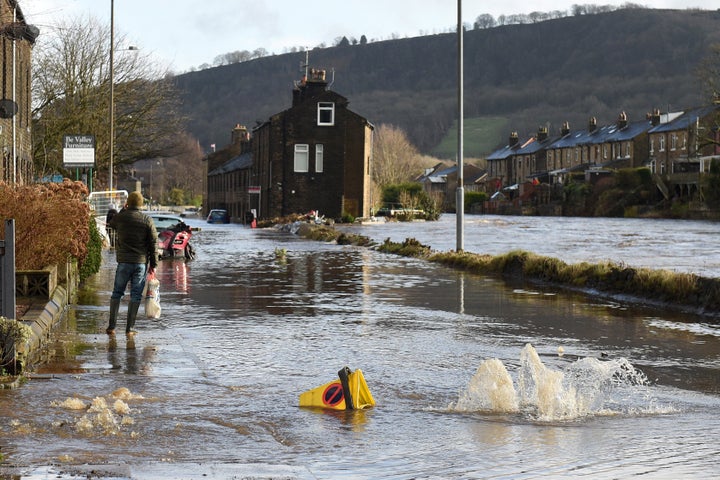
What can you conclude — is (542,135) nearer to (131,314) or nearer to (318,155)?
(318,155)

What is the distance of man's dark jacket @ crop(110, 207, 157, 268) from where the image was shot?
1390cm

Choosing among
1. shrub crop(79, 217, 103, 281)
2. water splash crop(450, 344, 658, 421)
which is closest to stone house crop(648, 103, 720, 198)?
shrub crop(79, 217, 103, 281)

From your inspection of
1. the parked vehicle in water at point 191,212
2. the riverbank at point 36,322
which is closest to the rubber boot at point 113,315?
the riverbank at point 36,322

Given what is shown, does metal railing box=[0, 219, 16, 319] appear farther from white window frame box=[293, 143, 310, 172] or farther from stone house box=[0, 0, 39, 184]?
white window frame box=[293, 143, 310, 172]

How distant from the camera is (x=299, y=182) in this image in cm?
7694

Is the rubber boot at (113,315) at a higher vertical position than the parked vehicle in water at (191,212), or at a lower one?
lower

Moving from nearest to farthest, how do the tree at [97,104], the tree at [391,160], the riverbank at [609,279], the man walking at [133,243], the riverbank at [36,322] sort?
the riverbank at [36,322] → the man walking at [133,243] → the riverbank at [609,279] → the tree at [97,104] → the tree at [391,160]

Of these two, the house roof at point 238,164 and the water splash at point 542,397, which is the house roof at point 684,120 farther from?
the water splash at point 542,397

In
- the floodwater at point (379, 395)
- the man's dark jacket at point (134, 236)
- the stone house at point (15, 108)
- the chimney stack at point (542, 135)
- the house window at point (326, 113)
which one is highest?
the chimney stack at point (542, 135)

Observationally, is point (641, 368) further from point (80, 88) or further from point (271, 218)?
point (271, 218)

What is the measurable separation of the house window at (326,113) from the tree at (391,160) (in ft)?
133

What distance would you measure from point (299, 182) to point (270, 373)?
66.5 metres

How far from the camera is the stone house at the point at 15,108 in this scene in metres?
30.2

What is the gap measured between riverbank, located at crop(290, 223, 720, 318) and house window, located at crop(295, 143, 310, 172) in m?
46.1
